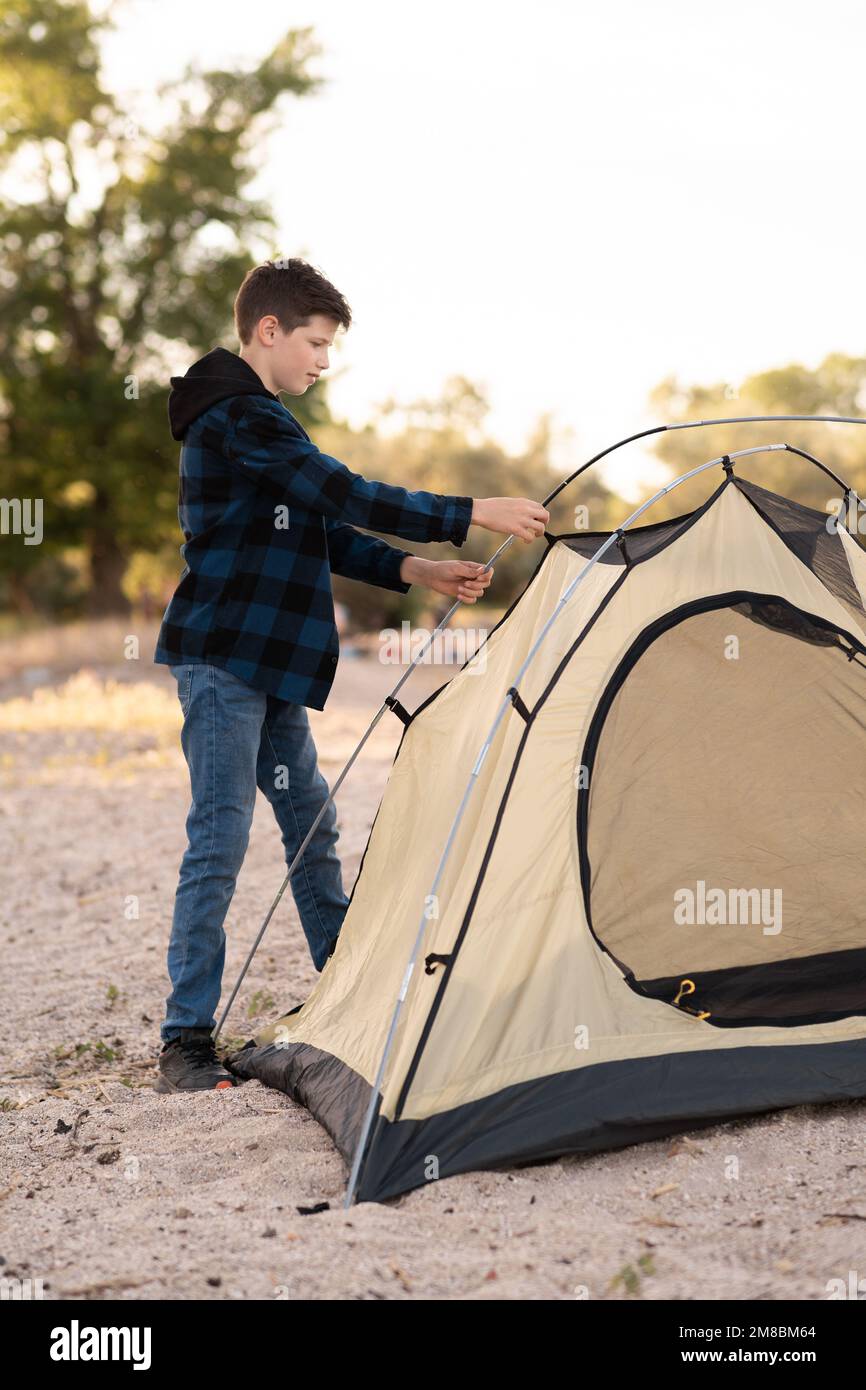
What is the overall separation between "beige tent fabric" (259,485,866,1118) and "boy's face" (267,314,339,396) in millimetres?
852

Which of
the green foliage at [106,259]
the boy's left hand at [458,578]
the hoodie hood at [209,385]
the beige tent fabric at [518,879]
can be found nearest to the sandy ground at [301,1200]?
the beige tent fabric at [518,879]

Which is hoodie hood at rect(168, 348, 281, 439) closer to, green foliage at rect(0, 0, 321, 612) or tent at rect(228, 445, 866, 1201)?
tent at rect(228, 445, 866, 1201)

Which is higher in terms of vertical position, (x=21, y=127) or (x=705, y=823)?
(x=21, y=127)

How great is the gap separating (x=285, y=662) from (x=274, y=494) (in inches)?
17.8

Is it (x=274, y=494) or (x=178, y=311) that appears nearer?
(x=274, y=494)

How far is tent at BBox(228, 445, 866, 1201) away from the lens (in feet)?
9.37

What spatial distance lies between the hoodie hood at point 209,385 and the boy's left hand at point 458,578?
648 millimetres

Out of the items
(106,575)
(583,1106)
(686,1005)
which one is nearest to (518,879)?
(583,1106)

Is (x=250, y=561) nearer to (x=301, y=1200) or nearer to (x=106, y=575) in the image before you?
(x=301, y=1200)

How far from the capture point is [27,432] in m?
18.7

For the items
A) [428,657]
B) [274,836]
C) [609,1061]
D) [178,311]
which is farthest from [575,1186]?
[178,311]
